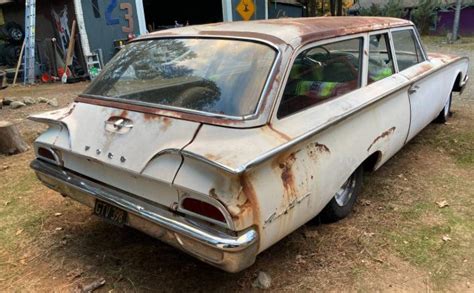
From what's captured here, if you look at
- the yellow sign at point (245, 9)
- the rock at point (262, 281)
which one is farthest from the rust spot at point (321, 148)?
the yellow sign at point (245, 9)

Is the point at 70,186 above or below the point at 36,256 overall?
above

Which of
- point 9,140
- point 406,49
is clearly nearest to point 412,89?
point 406,49


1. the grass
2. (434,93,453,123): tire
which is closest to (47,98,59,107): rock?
the grass

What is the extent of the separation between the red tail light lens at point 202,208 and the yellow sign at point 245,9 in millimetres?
12441

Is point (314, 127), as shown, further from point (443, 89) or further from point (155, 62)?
point (443, 89)

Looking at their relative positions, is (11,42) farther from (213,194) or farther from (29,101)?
(213,194)

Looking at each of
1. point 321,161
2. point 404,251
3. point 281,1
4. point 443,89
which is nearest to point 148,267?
point 321,161

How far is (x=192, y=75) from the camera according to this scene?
9.22ft

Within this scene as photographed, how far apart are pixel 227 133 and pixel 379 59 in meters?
2.07

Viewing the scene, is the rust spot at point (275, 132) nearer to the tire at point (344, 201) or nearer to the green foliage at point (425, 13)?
the tire at point (344, 201)

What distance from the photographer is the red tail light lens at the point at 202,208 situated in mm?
2160

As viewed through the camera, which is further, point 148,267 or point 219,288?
point 148,267

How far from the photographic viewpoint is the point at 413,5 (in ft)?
82.2

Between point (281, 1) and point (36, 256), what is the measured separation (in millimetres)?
16953
